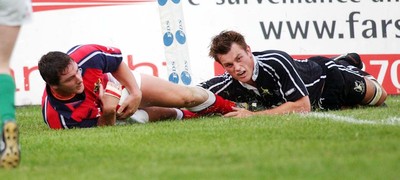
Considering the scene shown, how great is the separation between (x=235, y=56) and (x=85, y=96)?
1.40m

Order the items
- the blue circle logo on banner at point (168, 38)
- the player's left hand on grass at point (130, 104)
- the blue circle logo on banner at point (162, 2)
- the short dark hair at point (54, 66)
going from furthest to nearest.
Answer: the blue circle logo on banner at point (168, 38), the blue circle logo on banner at point (162, 2), the player's left hand on grass at point (130, 104), the short dark hair at point (54, 66)

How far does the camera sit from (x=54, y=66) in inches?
359

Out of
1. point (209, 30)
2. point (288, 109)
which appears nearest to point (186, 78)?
point (209, 30)

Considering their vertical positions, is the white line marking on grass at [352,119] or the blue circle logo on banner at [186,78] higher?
the white line marking on grass at [352,119]

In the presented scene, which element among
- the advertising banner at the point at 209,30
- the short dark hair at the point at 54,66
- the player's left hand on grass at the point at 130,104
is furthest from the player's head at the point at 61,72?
the advertising banner at the point at 209,30

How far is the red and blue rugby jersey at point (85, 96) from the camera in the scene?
959 cm

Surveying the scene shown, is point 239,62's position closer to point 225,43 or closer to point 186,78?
point 225,43

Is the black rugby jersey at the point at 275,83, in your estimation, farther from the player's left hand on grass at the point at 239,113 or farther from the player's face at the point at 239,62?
the player's left hand on grass at the point at 239,113

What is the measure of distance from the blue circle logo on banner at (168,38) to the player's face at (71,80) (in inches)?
114

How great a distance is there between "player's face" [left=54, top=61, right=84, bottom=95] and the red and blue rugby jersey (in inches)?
8.1

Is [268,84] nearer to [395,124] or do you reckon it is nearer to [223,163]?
[395,124]

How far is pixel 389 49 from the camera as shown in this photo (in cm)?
1309

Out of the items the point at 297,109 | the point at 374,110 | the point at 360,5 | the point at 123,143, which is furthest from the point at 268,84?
the point at 360,5

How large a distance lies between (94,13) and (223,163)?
6.79 meters
